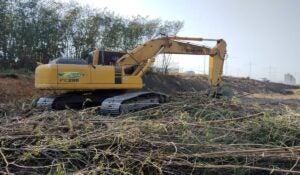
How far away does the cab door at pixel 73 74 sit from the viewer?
1038 centimetres

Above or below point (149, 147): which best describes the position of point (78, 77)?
above

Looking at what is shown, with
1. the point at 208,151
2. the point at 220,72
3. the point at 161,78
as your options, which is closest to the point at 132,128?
the point at 208,151

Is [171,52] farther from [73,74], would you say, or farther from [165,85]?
[165,85]

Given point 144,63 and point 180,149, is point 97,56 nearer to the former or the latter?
point 144,63

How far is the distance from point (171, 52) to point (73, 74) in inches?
133

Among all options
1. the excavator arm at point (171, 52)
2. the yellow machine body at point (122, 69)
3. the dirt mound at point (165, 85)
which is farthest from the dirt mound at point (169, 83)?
the yellow machine body at point (122, 69)

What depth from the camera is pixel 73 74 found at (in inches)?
414

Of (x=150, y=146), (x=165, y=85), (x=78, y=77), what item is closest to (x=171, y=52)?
(x=78, y=77)

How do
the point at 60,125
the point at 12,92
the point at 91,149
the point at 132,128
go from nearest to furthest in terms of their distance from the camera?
1. the point at 91,149
2. the point at 132,128
3. the point at 60,125
4. the point at 12,92

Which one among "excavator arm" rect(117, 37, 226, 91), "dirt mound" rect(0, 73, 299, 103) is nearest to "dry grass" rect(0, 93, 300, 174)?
"excavator arm" rect(117, 37, 226, 91)

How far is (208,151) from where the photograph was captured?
200 inches

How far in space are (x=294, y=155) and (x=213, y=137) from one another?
3.80 feet

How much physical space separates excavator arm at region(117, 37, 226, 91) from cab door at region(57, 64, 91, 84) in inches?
53.0

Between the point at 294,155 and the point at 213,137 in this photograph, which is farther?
the point at 213,137
